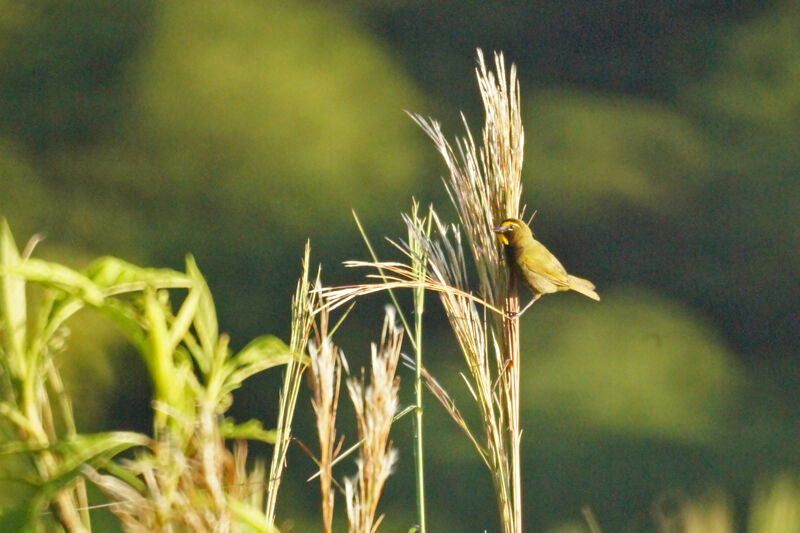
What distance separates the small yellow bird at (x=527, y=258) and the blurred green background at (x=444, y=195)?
725mm

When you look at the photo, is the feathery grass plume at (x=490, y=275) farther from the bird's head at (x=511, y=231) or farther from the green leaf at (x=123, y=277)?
the green leaf at (x=123, y=277)

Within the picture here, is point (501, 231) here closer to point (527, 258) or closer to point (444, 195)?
point (527, 258)

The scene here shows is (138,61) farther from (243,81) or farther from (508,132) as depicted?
(508,132)

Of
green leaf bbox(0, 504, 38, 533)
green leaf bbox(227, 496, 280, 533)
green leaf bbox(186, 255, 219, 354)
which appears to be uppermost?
green leaf bbox(186, 255, 219, 354)

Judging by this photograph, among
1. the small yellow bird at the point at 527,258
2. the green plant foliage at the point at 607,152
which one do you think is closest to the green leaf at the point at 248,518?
the small yellow bird at the point at 527,258

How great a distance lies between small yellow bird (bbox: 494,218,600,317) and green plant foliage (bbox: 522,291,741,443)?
0.70m

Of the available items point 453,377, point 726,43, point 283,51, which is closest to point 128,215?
point 283,51

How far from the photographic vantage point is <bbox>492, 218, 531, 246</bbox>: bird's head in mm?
1002

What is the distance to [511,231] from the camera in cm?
102

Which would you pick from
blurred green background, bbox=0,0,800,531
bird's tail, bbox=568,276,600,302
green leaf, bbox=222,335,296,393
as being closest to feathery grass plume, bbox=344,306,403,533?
green leaf, bbox=222,335,296,393

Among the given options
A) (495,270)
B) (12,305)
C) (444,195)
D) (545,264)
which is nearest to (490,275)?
(495,270)

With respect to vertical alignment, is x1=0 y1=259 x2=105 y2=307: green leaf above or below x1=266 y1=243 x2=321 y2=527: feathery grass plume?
above

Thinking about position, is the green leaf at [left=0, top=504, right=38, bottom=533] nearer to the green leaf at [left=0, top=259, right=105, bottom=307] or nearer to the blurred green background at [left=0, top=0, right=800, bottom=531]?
the green leaf at [left=0, top=259, right=105, bottom=307]

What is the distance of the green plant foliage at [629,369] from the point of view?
1.84 m
